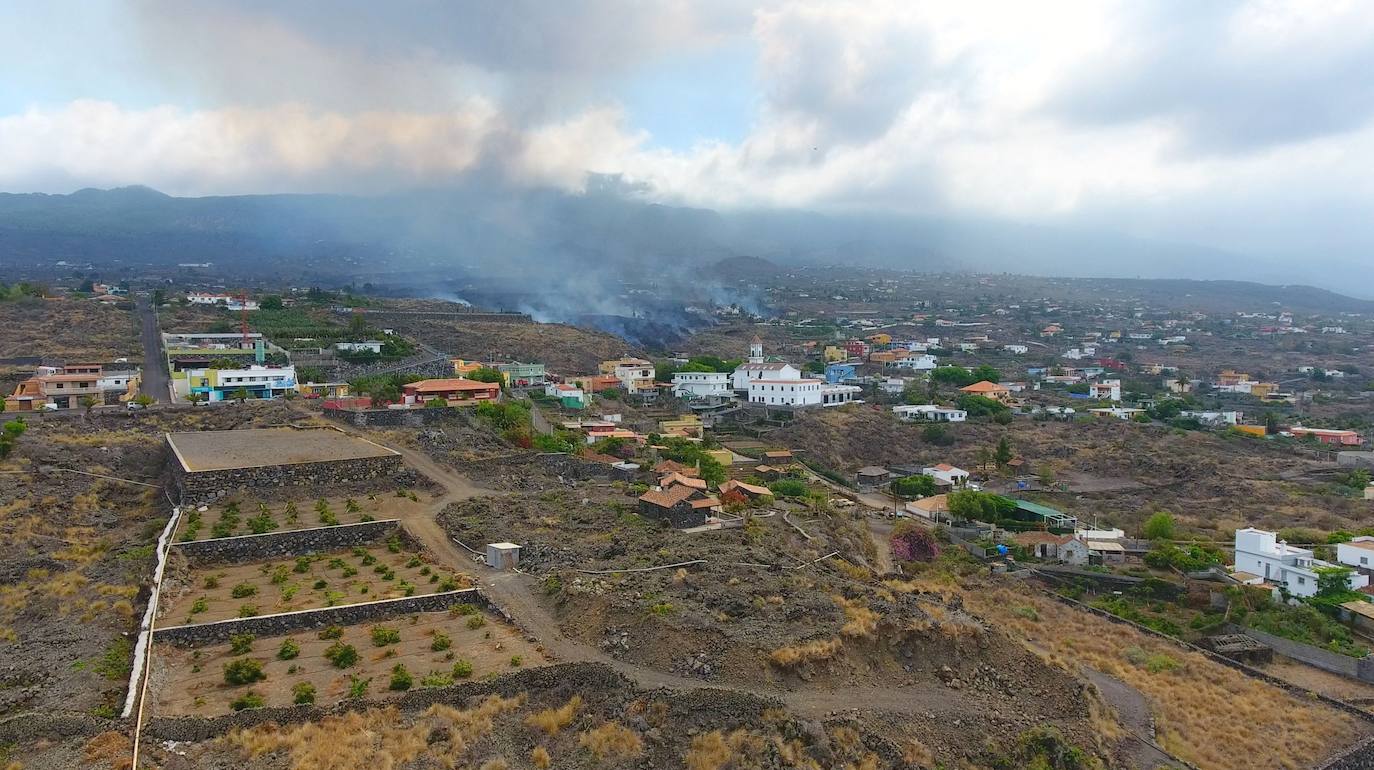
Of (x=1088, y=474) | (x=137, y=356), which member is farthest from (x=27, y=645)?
(x=1088, y=474)

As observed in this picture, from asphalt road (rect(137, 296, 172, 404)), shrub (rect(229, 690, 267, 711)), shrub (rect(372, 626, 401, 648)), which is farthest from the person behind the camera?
asphalt road (rect(137, 296, 172, 404))

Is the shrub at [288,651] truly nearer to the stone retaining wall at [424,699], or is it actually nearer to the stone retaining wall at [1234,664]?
A: the stone retaining wall at [424,699]

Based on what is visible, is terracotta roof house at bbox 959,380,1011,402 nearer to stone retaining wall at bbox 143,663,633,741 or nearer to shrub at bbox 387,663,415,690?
stone retaining wall at bbox 143,663,633,741

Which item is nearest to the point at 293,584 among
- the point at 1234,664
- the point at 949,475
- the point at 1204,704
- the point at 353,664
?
the point at 353,664

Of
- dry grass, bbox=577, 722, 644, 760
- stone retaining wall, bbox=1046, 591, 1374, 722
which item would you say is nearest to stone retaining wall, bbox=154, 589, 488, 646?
dry grass, bbox=577, 722, 644, 760

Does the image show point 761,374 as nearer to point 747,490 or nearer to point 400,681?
point 747,490

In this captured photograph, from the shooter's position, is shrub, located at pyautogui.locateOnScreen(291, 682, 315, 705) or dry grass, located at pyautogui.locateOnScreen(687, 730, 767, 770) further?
shrub, located at pyautogui.locateOnScreen(291, 682, 315, 705)

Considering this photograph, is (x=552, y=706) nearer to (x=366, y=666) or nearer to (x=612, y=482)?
(x=366, y=666)
